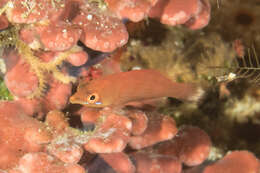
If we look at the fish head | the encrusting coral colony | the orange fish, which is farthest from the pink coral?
the fish head

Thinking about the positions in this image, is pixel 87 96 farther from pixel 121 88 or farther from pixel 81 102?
pixel 121 88

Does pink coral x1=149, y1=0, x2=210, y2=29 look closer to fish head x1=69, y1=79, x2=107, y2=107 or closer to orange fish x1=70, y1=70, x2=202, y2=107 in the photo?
orange fish x1=70, y1=70, x2=202, y2=107

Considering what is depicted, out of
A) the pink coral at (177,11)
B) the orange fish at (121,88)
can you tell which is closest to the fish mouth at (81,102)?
the orange fish at (121,88)

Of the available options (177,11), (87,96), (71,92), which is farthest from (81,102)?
(177,11)

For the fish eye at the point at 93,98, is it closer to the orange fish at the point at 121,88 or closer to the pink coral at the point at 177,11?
the orange fish at the point at 121,88

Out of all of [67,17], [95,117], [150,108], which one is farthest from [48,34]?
[150,108]

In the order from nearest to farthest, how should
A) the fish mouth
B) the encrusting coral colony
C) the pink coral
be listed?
the encrusting coral colony → the pink coral → the fish mouth
